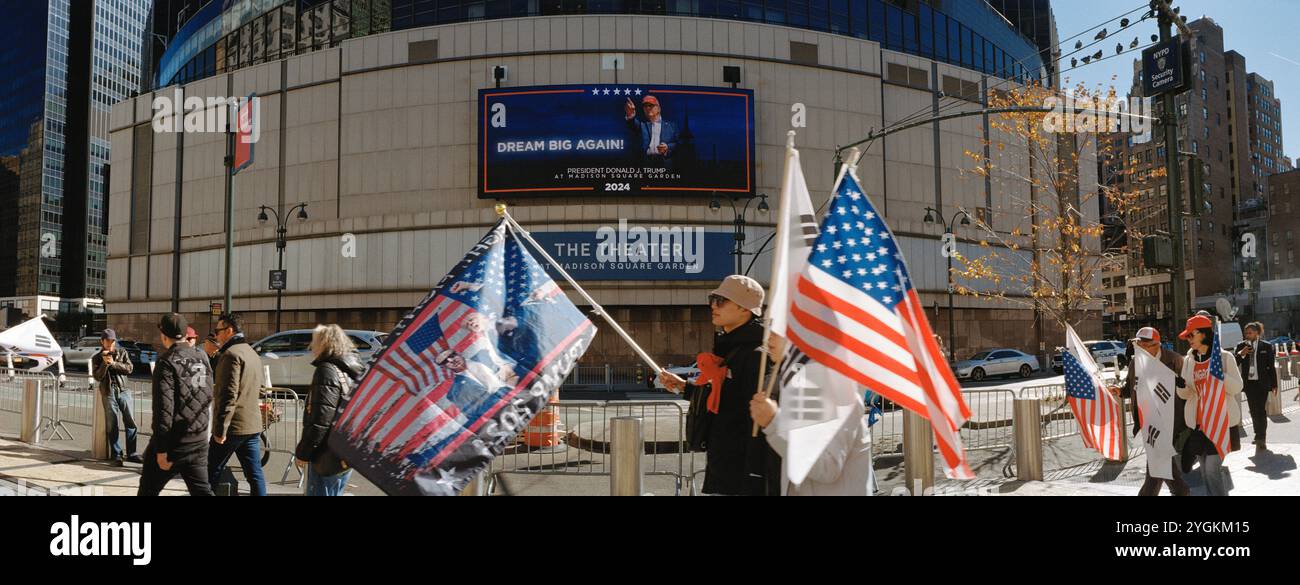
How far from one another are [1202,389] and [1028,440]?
2210 mm

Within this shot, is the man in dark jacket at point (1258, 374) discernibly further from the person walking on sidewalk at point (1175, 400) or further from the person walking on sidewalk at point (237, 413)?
the person walking on sidewalk at point (237, 413)

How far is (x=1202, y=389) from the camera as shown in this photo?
636cm

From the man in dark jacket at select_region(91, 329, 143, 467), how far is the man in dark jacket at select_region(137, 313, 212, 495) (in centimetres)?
461

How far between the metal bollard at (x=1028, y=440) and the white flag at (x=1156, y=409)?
6.18 ft

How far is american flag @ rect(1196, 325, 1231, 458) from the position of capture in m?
6.29

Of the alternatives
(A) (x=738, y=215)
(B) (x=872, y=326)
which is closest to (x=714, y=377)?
(B) (x=872, y=326)

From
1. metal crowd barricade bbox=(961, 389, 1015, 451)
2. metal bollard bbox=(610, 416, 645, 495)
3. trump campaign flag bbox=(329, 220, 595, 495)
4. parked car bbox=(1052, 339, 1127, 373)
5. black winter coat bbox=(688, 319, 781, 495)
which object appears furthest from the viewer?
parked car bbox=(1052, 339, 1127, 373)

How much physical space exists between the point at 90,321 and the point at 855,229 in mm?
115077

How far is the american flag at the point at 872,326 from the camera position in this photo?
347 cm

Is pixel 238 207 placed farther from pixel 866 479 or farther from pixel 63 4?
pixel 63 4

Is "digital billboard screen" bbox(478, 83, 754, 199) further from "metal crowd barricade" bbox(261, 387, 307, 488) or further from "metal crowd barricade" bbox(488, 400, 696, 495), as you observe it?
"metal crowd barricade" bbox(261, 387, 307, 488)

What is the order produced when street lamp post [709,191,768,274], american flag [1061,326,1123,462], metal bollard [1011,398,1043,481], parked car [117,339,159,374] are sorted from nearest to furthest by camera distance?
metal bollard [1011,398,1043,481]
american flag [1061,326,1123,462]
street lamp post [709,191,768,274]
parked car [117,339,159,374]

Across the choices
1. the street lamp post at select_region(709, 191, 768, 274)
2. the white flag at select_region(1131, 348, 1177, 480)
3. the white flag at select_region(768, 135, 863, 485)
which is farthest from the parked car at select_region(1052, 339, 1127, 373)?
the white flag at select_region(768, 135, 863, 485)
